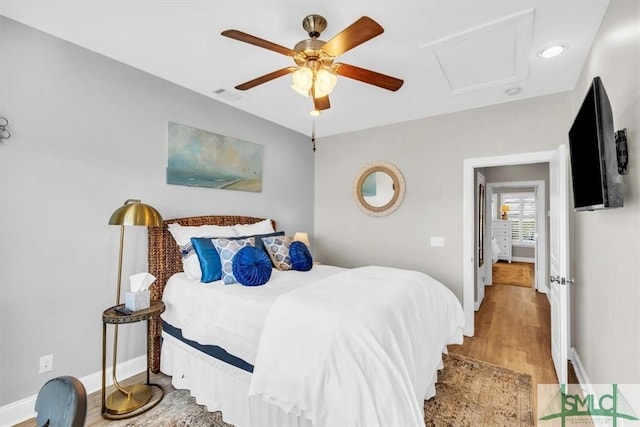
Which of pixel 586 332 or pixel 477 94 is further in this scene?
pixel 477 94

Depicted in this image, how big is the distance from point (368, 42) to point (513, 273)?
7.05 metres

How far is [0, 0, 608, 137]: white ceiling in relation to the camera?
184 cm

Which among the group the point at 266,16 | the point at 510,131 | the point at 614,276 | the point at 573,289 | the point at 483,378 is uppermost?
the point at 266,16

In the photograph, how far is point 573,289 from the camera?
294cm

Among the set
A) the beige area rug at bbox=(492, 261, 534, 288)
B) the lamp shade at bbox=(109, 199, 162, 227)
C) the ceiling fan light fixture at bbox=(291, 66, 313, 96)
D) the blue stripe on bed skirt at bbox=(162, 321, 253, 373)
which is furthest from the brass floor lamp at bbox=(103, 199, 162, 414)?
the beige area rug at bbox=(492, 261, 534, 288)

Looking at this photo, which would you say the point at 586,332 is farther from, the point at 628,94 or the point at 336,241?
the point at 336,241

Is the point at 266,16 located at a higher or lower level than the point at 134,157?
higher

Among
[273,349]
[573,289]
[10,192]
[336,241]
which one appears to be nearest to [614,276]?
[573,289]

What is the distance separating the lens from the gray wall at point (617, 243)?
1391mm

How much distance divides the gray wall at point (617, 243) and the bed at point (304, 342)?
0.93m

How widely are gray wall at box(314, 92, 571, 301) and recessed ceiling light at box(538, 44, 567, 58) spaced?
89 centimetres

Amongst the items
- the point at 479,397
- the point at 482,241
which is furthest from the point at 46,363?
the point at 482,241

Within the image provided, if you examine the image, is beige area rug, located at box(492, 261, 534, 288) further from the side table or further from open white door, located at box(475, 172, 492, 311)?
the side table

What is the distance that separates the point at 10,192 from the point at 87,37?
48.5 inches
